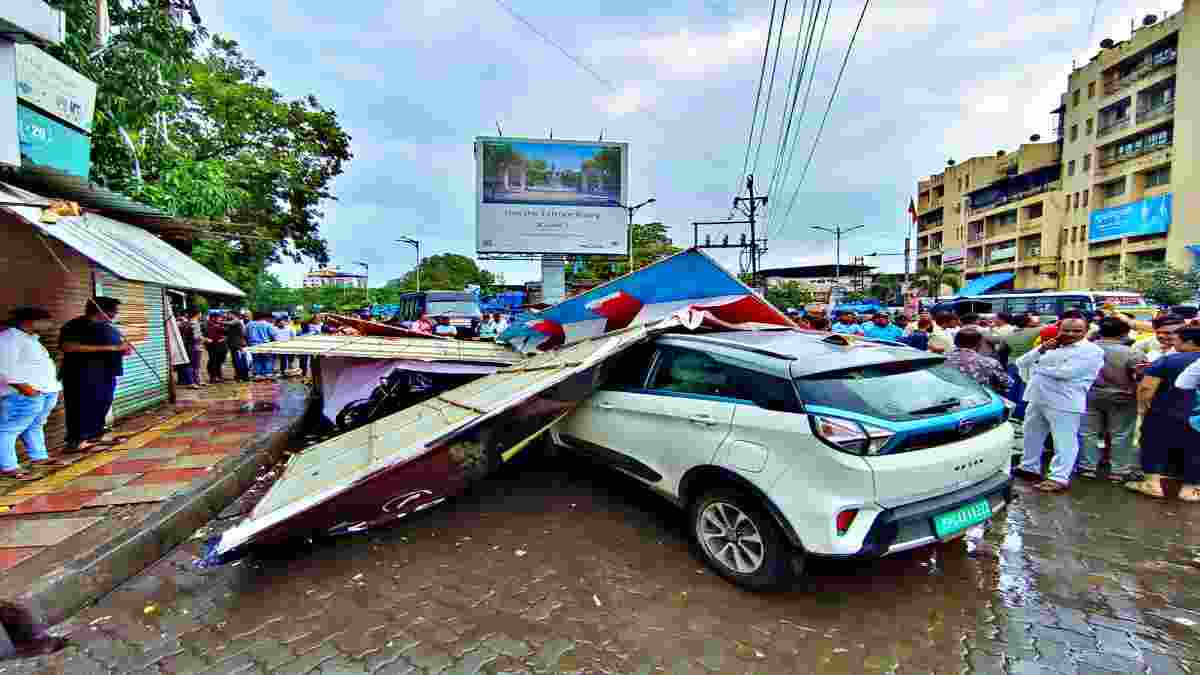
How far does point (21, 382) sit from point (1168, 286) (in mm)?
36795

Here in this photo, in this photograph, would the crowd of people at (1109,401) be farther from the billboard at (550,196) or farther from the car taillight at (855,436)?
the billboard at (550,196)

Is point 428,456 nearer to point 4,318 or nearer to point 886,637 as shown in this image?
point 886,637

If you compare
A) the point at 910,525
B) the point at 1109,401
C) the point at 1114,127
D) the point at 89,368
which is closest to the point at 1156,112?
the point at 1114,127

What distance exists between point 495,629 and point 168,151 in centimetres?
1000

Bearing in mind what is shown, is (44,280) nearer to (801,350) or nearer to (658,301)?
(658,301)

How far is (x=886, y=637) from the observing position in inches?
106

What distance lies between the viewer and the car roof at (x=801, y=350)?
305 cm

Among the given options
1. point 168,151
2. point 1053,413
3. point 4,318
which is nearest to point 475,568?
point 1053,413

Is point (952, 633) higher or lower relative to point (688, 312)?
lower

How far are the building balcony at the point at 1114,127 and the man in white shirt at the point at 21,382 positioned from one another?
50.9 metres

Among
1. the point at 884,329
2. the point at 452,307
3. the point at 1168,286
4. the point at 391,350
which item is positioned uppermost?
the point at 1168,286

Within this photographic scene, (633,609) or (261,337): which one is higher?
(261,337)

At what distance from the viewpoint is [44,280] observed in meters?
5.89

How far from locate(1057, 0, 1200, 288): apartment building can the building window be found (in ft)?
0.20
